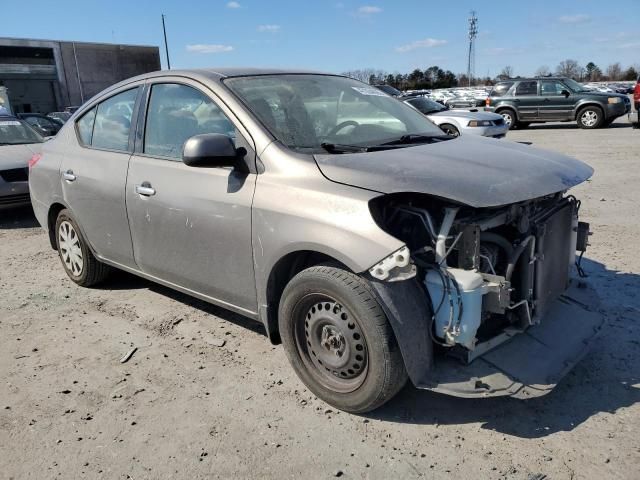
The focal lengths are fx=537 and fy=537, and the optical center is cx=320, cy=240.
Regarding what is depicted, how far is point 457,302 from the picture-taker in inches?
100

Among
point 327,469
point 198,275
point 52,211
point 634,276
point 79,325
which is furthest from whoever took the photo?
point 52,211

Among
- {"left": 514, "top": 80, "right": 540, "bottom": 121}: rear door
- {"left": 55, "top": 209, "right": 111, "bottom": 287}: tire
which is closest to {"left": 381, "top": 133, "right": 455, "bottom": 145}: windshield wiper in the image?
{"left": 55, "top": 209, "right": 111, "bottom": 287}: tire

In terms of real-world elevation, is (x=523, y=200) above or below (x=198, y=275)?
above

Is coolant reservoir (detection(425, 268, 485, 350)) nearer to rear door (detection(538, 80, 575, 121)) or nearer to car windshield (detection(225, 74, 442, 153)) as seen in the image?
car windshield (detection(225, 74, 442, 153))

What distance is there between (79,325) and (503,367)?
3138 millimetres

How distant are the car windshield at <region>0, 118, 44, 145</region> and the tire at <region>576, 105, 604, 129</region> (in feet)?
56.4

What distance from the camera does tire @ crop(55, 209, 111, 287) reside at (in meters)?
4.67

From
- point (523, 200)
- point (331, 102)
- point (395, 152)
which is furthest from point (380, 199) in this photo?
point (331, 102)

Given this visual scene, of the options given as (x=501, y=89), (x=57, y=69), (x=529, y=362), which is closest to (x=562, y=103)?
(x=501, y=89)

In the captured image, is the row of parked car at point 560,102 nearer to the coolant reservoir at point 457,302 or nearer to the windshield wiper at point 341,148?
the windshield wiper at point 341,148

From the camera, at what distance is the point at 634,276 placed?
4.62 metres

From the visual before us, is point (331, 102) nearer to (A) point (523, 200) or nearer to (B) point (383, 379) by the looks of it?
(A) point (523, 200)

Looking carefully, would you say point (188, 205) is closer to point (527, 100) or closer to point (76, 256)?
point (76, 256)

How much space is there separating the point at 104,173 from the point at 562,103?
18.3 m
